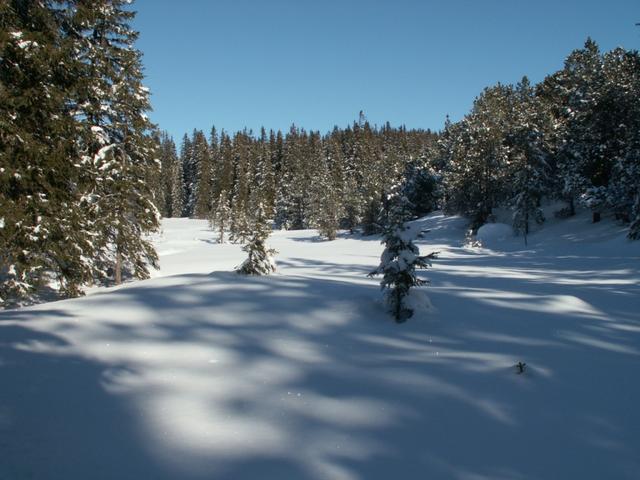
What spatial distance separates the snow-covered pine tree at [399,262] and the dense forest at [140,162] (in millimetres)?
564

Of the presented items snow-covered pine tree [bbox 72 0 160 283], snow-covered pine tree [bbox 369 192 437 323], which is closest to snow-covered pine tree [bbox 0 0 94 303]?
snow-covered pine tree [bbox 72 0 160 283]

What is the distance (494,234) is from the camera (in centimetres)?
3584

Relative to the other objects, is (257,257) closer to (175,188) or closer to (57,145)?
(57,145)

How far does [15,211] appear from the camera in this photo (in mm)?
10312

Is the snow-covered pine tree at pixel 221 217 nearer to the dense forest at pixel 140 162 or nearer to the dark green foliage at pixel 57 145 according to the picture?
the dense forest at pixel 140 162

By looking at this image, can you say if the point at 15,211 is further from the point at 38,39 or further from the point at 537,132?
the point at 537,132

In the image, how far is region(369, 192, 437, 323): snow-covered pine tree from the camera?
8.04 m

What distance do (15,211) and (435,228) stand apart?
40.4m

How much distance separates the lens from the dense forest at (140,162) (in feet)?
35.6

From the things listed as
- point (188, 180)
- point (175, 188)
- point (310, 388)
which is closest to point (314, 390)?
point (310, 388)

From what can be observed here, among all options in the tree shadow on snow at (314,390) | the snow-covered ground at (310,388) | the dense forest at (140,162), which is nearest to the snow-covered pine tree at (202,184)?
the dense forest at (140,162)

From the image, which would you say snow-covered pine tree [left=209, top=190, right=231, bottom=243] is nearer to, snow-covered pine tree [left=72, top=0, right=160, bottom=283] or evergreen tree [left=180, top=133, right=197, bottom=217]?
evergreen tree [left=180, top=133, right=197, bottom=217]

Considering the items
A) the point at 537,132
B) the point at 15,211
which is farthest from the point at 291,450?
the point at 537,132

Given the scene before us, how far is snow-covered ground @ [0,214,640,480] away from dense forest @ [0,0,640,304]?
324cm
